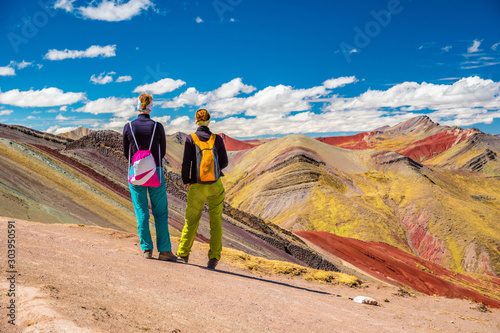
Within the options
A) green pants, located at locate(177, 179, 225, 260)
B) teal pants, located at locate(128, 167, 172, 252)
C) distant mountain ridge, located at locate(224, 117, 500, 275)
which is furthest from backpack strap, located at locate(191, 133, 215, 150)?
distant mountain ridge, located at locate(224, 117, 500, 275)

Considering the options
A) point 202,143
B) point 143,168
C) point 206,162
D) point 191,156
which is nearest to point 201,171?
point 206,162

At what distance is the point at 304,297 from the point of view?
241 inches

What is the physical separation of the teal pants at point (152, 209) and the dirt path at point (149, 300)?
14.2 inches

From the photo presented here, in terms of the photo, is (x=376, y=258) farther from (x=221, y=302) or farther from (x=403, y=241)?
(x=221, y=302)

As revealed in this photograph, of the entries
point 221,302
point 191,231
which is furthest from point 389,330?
point 191,231

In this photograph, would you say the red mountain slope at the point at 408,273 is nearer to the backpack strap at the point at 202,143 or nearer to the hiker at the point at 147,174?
the hiker at the point at 147,174

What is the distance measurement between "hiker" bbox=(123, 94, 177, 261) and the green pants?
14.7 inches

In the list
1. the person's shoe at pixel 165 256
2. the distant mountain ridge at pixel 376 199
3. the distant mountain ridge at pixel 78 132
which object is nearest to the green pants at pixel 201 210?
the person's shoe at pixel 165 256

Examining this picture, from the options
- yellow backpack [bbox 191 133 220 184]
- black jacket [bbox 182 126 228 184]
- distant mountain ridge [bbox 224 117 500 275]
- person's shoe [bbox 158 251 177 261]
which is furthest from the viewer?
distant mountain ridge [bbox 224 117 500 275]

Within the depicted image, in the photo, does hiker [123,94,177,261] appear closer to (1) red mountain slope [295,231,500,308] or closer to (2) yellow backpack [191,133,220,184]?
(2) yellow backpack [191,133,220,184]

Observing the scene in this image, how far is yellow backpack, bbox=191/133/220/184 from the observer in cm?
626

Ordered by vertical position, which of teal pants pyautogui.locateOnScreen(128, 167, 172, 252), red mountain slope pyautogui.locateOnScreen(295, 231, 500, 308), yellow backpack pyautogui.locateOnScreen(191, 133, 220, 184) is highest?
yellow backpack pyautogui.locateOnScreen(191, 133, 220, 184)

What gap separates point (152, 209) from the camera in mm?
6168

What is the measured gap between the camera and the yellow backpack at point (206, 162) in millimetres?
6262
